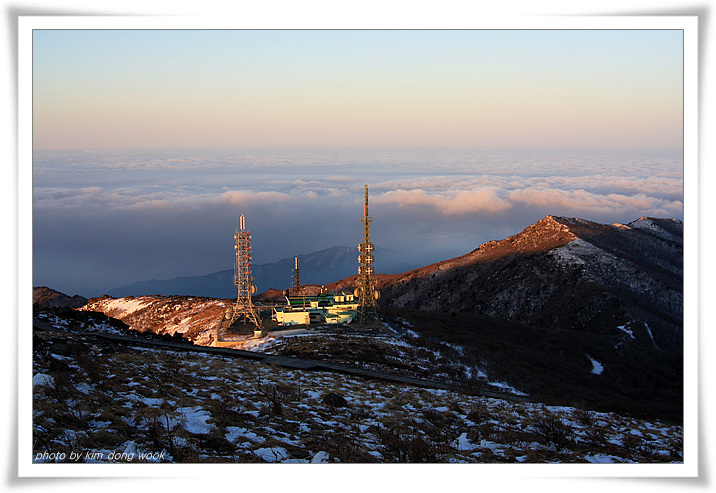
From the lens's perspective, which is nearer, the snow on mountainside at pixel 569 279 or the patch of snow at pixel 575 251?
the snow on mountainside at pixel 569 279

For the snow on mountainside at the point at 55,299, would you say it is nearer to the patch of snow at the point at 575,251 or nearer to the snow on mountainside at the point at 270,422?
the snow on mountainside at the point at 270,422

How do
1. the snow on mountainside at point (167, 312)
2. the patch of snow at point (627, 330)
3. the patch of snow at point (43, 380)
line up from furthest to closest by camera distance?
1. the patch of snow at point (627, 330)
2. the snow on mountainside at point (167, 312)
3. the patch of snow at point (43, 380)

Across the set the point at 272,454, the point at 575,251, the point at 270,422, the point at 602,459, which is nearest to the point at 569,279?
the point at 575,251

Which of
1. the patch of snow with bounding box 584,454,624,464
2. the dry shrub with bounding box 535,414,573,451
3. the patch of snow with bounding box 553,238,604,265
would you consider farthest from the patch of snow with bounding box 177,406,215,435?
the patch of snow with bounding box 553,238,604,265

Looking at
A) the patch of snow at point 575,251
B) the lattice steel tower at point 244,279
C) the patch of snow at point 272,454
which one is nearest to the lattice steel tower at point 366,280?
the lattice steel tower at point 244,279

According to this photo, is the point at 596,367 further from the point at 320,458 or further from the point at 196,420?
the point at 196,420

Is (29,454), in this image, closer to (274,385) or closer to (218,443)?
(218,443)
